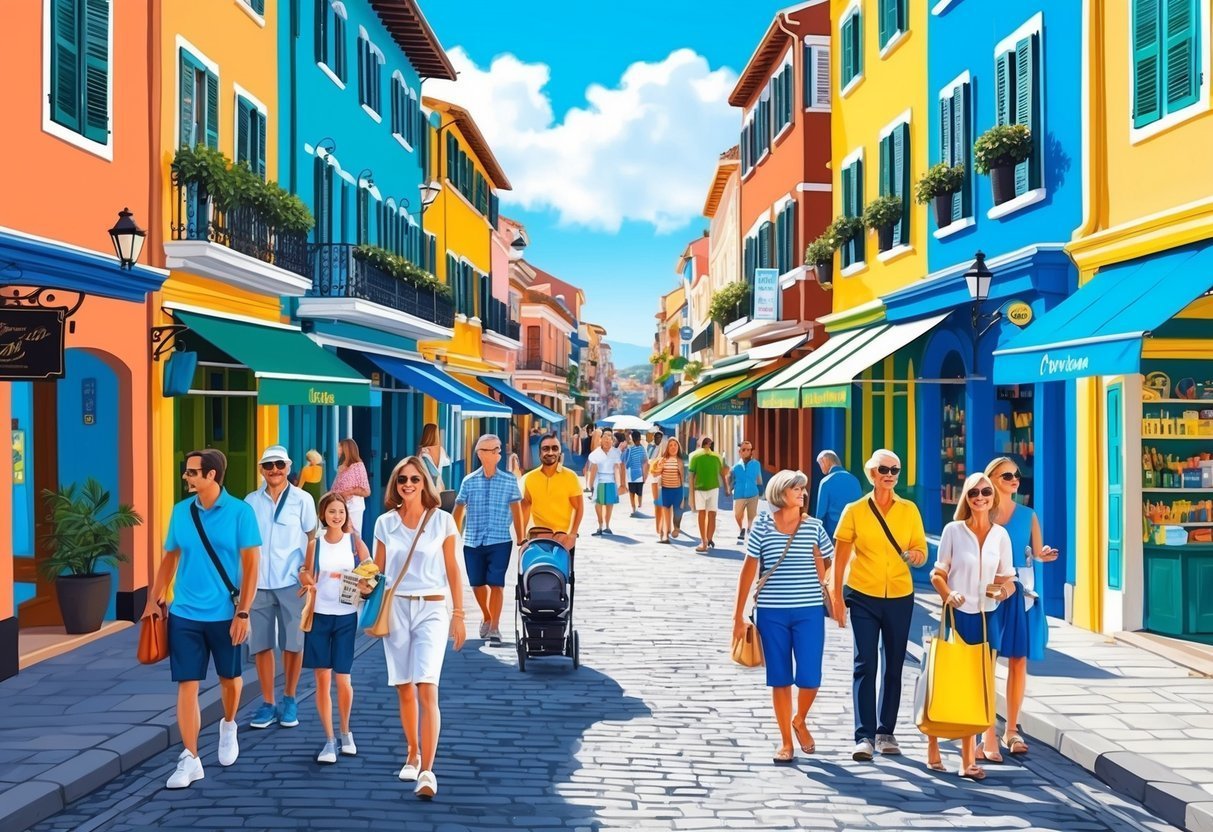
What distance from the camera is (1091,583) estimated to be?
11.4 meters

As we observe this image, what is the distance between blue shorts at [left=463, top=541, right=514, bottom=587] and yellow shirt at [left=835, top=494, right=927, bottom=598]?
4.45 meters

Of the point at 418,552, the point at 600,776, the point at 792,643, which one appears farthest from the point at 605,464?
the point at 418,552

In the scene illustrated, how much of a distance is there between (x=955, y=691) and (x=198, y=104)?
11054 mm

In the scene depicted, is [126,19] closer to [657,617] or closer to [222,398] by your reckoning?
[222,398]

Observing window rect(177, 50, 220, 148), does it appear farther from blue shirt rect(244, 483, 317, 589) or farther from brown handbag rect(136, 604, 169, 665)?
brown handbag rect(136, 604, 169, 665)

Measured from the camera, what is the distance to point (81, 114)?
36.1ft

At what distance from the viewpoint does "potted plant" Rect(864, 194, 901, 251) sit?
17734 mm

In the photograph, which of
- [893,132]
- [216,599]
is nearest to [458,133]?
[893,132]

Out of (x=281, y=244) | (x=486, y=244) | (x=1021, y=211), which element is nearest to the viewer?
(x=1021, y=211)

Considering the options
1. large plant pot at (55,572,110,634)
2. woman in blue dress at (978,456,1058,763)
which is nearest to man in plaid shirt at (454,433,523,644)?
large plant pot at (55,572,110,634)

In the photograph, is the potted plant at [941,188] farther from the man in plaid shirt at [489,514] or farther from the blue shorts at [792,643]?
the blue shorts at [792,643]

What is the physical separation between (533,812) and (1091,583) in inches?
286

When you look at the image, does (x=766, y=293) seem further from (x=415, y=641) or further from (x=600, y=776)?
(x=415, y=641)

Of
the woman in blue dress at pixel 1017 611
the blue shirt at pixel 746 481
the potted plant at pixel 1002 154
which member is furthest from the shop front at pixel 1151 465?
the blue shirt at pixel 746 481
